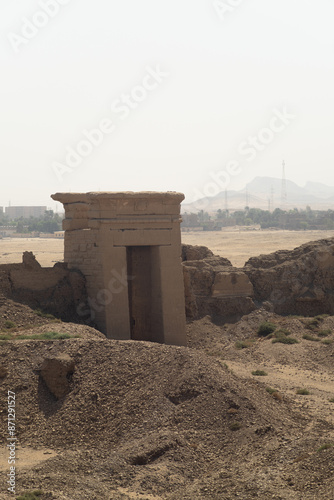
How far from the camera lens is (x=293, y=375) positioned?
58.6 ft

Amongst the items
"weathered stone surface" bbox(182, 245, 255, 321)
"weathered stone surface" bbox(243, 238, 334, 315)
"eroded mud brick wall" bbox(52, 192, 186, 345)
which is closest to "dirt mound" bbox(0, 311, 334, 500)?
"eroded mud brick wall" bbox(52, 192, 186, 345)

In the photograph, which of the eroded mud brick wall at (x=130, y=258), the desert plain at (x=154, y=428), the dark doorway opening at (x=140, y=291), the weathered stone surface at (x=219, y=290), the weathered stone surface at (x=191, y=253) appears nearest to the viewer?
the desert plain at (x=154, y=428)

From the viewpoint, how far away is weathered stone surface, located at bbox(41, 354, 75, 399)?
42.1 feet

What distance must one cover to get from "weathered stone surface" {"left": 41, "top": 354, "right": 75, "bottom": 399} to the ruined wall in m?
4.83

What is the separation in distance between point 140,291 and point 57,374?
6855 millimetres

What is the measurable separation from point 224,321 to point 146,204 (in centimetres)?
579

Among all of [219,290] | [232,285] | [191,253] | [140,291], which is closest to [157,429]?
[140,291]

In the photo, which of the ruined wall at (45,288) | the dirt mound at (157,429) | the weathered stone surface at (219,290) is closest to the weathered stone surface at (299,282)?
the weathered stone surface at (219,290)

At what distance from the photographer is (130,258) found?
19422 mm

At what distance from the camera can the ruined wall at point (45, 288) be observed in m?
17.8

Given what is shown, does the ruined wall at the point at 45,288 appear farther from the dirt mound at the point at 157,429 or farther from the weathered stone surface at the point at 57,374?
the weathered stone surface at the point at 57,374

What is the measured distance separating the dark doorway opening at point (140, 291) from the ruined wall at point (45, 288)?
5.02 ft

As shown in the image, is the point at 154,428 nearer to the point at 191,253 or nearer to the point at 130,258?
the point at 130,258

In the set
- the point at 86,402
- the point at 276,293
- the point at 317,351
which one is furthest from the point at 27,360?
the point at 276,293
